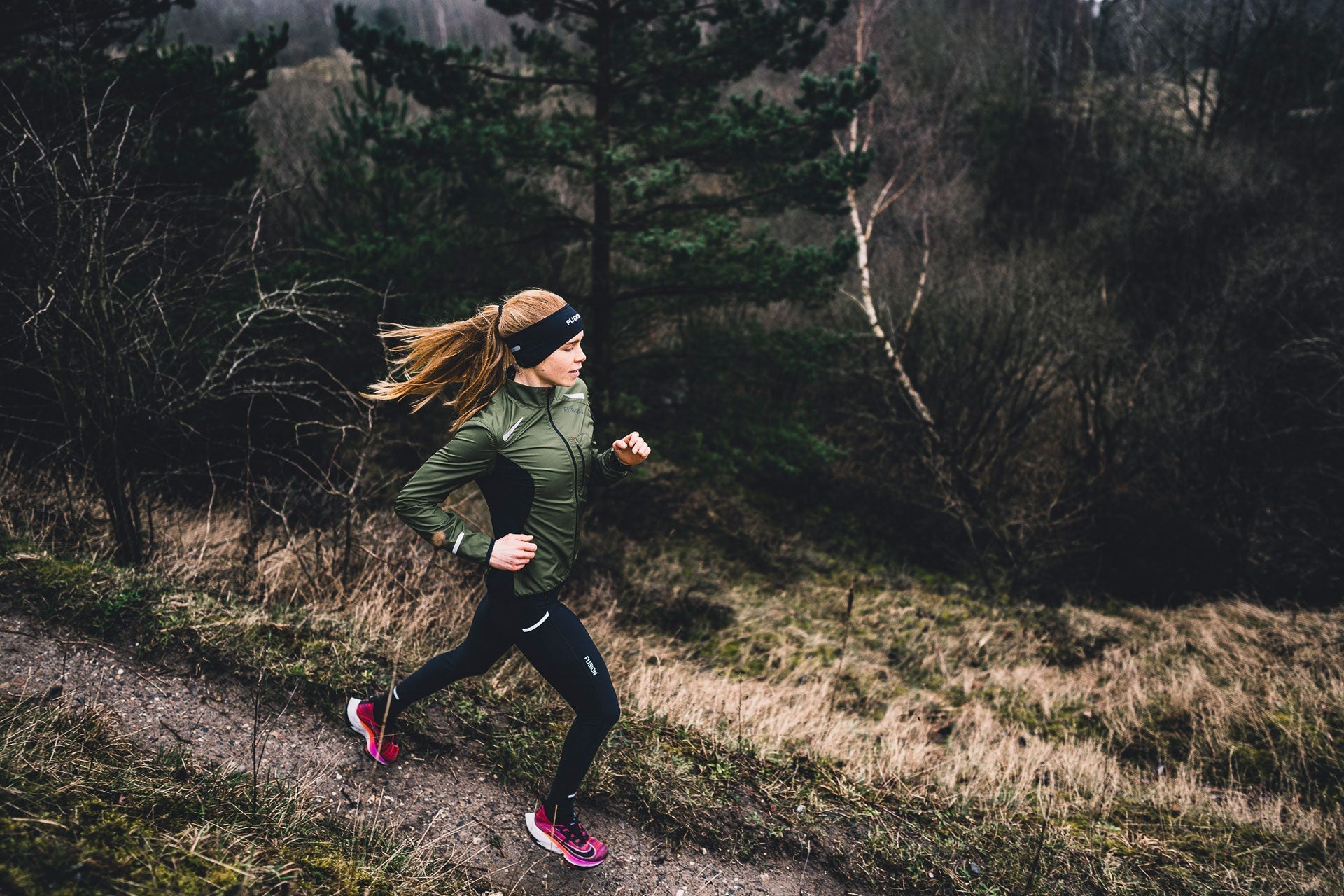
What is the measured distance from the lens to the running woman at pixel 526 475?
2.32 meters

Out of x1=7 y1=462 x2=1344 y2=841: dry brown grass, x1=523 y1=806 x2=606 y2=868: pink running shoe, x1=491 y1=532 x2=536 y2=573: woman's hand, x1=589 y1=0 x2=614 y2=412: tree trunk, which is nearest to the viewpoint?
x1=491 y1=532 x2=536 y2=573: woman's hand

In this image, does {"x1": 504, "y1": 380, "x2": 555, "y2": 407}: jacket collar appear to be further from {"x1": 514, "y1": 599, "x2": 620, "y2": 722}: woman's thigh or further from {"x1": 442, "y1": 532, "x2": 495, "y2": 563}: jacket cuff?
{"x1": 514, "y1": 599, "x2": 620, "y2": 722}: woman's thigh

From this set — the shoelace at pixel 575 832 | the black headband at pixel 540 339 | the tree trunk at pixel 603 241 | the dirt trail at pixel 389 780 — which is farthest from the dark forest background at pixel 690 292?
the shoelace at pixel 575 832

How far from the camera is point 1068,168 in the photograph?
48.1ft

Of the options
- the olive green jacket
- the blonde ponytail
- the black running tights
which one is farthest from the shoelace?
the blonde ponytail

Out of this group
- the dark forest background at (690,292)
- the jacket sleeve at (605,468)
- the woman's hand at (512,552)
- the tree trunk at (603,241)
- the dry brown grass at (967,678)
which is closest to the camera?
the woman's hand at (512,552)

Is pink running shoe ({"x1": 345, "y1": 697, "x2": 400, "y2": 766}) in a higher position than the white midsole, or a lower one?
higher

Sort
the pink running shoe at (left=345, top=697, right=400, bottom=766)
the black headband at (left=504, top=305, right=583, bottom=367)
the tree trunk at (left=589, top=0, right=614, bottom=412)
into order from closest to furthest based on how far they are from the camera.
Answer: the black headband at (left=504, top=305, right=583, bottom=367) → the pink running shoe at (left=345, top=697, right=400, bottom=766) → the tree trunk at (left=589, top=0, right=614, bottom=412)

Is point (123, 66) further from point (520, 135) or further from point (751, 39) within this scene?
point (751, 39)

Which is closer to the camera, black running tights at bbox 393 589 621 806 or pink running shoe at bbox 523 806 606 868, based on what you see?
black running tights at bbox 393 589 621 806

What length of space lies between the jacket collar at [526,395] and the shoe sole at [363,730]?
159 centimetres

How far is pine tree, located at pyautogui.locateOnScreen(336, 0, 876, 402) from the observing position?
6363mm

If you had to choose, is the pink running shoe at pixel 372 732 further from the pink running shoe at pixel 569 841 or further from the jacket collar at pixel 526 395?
the jacket collar at pixel 526 395

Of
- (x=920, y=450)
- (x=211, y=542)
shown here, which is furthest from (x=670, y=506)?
(x=211, y=542)
